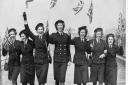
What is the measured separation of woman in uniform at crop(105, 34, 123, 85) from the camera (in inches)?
97.3

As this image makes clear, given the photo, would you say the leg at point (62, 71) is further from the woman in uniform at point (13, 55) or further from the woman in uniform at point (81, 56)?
the woman in uniform at point (13, 55)

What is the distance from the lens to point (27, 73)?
2604 millimetres

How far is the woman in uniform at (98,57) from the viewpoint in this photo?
2490mm

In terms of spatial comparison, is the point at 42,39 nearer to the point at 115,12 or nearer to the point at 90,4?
the point at 90,4

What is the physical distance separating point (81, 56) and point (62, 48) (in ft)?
0.65

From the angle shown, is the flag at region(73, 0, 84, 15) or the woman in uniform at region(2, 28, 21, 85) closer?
the flag at region(73, 0, 84, 15)

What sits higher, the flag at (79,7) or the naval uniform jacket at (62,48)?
the flag at (79,7)

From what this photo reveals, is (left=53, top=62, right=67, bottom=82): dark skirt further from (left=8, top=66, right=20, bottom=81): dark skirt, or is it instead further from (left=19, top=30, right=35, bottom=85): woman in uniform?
(left=8, top=66, right=20, bottom=81): dark skirt

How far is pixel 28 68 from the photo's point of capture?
2600mm

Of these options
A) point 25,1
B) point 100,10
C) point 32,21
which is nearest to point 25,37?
point 32,21

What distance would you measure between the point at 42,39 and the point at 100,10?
625mm

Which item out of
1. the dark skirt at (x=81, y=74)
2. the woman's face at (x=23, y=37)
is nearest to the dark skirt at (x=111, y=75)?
the dark skirt at (x=81, y=74)

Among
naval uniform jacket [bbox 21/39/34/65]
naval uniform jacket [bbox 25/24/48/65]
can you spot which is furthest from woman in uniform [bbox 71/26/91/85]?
naval uniform jacket [bbox 21/39/34/65]

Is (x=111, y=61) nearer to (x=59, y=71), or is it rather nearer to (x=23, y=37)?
(x=59, y=71)
